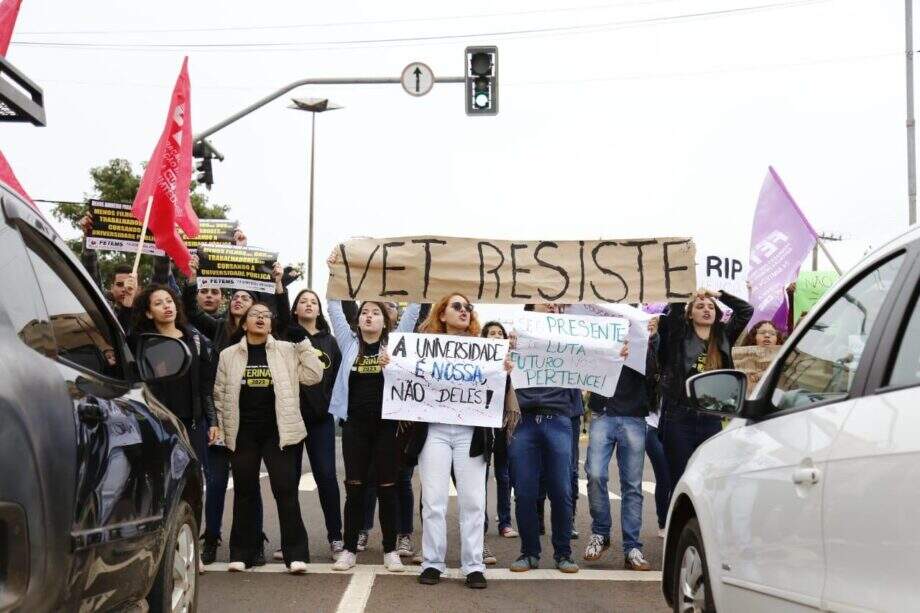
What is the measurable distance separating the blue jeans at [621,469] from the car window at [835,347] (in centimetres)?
484

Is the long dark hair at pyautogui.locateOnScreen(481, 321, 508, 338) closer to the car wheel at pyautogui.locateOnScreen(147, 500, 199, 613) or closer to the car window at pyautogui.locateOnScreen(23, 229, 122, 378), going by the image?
the car wheel at pyautogui.locateOnScreen(147, 500, 199, 613)

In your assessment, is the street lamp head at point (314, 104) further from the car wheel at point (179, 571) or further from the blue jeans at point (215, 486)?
the car wheel at point (179, 571)

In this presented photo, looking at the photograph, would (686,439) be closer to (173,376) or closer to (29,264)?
(173,376)

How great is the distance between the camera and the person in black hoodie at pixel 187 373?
28.0 feet

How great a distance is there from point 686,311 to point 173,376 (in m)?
5.75

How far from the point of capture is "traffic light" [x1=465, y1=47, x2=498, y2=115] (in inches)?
629

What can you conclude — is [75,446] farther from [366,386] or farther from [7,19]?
[7,19]

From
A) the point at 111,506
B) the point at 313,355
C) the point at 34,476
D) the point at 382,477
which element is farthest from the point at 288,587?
the point at 34,476

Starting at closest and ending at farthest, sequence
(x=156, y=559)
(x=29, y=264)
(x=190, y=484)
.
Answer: (x=29, y=264), (x=156, y=559), (x=190, y=484)

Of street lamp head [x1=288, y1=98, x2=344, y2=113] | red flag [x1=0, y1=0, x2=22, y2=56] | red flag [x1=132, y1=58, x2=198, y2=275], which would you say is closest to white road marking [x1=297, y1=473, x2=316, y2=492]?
red flag [x1=132, y1=58, x2=198, y2=275]

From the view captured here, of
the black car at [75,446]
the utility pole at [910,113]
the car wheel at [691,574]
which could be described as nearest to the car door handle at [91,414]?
the black car at [75,446]

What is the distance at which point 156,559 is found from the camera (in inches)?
172

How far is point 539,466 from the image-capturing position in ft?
28.7

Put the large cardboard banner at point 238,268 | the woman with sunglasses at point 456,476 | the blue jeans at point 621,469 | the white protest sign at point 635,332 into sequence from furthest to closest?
1. the large cardboard banner at point 238,268
2. the white protest sign at point 635,332
3. the blue jeans at point 621,469
4. the woman with sunglasses at point 456,476
